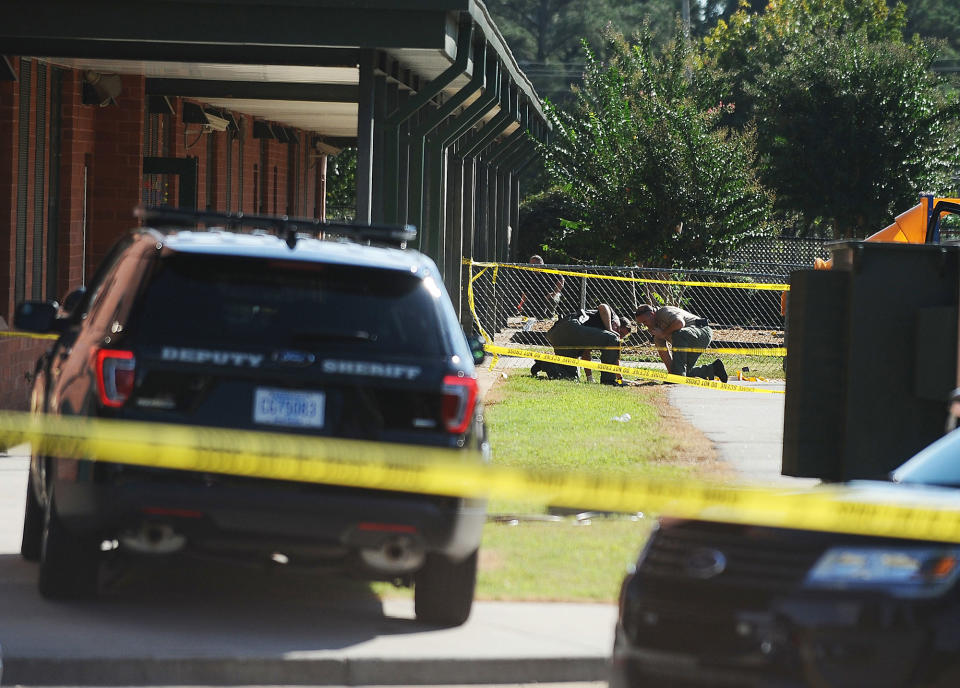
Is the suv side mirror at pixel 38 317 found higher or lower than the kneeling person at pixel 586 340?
higher

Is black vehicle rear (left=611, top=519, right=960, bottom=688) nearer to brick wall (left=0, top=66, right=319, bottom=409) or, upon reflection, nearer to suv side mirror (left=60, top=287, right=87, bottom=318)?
suv side mirror (left=60, top=287, right=87, bottom=318)

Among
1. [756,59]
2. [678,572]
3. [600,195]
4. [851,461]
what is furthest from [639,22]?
[678,572]

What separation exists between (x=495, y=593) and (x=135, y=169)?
39.6 feet

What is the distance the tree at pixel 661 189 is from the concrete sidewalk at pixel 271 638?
22699 millimetres

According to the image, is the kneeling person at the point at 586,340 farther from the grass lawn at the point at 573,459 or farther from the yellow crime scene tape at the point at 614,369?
the yellow crime scene tape at the point at 614,369

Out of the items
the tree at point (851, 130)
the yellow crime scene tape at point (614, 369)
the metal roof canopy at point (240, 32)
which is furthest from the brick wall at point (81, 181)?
the tree at point (851, 130)

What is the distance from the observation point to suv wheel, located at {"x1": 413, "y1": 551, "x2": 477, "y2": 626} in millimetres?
7250

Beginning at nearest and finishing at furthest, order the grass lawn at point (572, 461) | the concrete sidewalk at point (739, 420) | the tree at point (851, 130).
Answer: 1. the grass lawn at point (572, 461)
2. the concrete sidewalk at point (739, 420)
3. the tree at point (851, 130)

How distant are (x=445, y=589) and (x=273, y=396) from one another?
4.08ft

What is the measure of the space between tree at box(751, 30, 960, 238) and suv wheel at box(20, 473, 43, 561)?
30518mm

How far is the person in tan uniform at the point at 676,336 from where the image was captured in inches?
822

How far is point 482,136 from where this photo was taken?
25.1 m

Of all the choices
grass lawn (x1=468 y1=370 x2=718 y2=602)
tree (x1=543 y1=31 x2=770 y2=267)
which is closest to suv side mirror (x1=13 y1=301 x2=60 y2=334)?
grass lawn (x1=468 y1=370 x2=718 y2=602)

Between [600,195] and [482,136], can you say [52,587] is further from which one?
[600,195]
